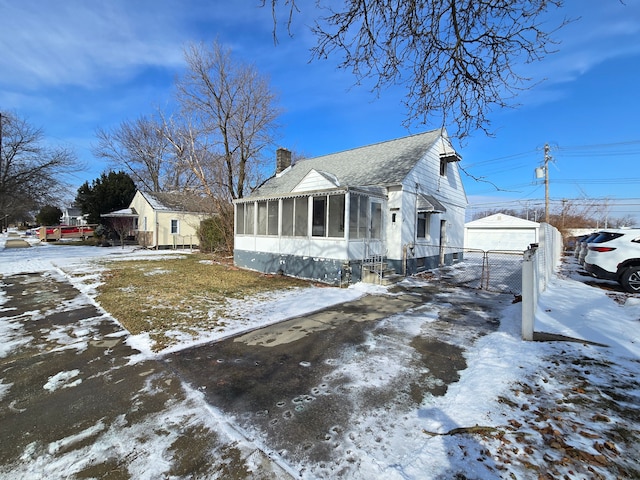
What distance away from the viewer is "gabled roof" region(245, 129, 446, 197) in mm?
11562

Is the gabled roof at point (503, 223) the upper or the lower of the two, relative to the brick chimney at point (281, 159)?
lower

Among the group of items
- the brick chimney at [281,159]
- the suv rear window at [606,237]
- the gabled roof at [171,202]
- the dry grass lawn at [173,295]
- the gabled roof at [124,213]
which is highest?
Result: the brick chimney at [281,159]

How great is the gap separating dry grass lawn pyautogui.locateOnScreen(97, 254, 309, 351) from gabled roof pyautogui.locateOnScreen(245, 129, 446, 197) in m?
3.79

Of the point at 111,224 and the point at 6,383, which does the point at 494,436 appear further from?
the point at 111,224

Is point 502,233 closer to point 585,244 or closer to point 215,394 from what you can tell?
point 585,244

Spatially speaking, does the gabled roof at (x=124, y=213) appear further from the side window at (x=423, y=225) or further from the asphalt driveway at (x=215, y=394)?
the side window at (x=423, y=225)

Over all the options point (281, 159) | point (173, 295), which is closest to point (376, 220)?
point (173, 295)

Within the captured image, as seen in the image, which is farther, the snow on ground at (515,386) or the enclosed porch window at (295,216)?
the enclosed porch window at (295,216)

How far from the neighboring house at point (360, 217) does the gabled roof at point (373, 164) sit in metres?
0.06

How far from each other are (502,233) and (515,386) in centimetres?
2700

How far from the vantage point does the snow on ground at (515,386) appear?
2.21 meters

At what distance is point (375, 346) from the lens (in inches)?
178

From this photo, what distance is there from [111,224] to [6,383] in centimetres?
2930

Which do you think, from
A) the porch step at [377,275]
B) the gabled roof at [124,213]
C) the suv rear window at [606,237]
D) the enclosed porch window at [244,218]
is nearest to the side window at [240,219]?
the enclosed porch window at [244,218]
